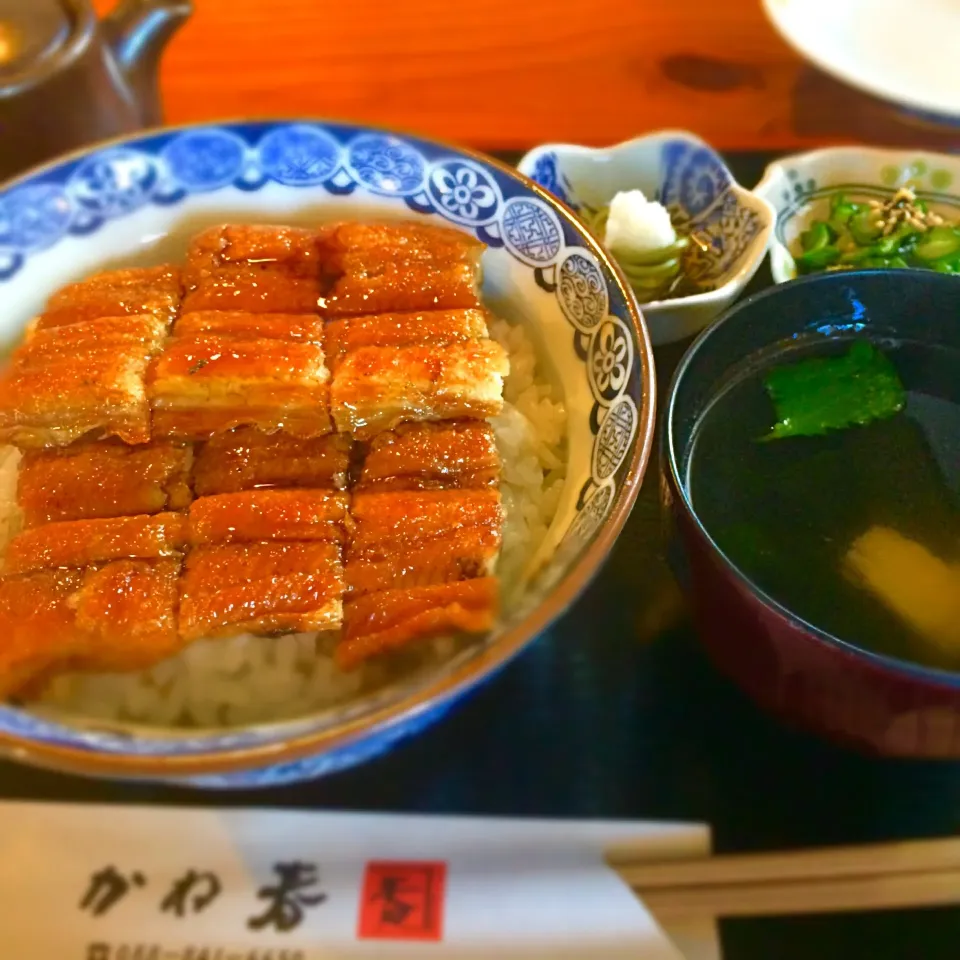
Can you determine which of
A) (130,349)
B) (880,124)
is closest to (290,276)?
(130,349)

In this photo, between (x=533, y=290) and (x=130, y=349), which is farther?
(x=533, y=290)

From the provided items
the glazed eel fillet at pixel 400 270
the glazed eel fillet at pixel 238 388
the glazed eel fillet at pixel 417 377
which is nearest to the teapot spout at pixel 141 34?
the glazed eel fillet at pixel 400 270

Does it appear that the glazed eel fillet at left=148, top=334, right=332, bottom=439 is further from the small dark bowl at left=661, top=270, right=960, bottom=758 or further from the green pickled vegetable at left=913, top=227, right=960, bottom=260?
the green pickled vegetable at left=913, top=227, right=960, bottom=260

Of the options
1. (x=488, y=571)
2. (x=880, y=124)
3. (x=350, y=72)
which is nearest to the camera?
(x=488, y=571)

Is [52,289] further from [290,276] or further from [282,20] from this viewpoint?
[282,20]

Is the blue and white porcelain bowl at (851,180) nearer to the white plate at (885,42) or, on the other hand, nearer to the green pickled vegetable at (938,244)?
the green pickled vegetable at (938,244)

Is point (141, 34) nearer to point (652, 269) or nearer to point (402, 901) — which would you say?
point (652, 269)

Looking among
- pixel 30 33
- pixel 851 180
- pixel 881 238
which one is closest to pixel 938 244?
pixel 881 238

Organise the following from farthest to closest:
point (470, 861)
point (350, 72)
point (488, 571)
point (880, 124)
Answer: point (350, 72) → point (880, 124) → point (488, 571) → point (470, 861)
